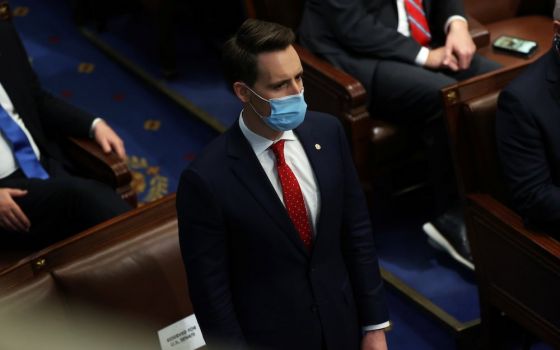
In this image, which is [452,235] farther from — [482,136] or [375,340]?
[375,340]

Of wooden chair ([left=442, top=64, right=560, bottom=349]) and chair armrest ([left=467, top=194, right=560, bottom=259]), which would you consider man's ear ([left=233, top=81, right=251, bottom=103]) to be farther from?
chair armrest ([left=467, top=194, right=560, bottom=259])

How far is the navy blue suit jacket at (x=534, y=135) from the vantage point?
6.86 ft

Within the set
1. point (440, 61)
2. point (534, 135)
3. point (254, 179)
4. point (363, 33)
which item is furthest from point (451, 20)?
point (254, 179)

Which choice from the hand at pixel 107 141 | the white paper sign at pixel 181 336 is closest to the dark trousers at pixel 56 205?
the hand at pixel 107 141

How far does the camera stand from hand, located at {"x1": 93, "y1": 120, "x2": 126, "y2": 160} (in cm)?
A: 253

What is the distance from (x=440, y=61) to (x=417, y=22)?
0.55 ft

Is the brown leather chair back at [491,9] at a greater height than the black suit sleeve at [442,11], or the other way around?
the black suit sleeve at [442,11]

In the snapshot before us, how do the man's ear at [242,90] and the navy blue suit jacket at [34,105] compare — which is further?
the navy blue suit jacket at [34,105]

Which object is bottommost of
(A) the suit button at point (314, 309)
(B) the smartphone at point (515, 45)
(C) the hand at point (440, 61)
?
(B) the smartphone at point (515, 45)

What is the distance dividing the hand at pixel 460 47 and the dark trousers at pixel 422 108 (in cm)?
6

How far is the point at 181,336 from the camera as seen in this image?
2.04 m

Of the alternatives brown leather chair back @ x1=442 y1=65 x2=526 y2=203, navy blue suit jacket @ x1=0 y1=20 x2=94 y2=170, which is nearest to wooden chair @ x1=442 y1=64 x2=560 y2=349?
brown leather chair back @ x1=442 y1=65 x2=526 y2=203

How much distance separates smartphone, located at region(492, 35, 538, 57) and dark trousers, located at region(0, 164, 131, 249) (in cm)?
133

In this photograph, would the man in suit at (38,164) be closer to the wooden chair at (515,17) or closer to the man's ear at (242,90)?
the man's ear at (242,90)
